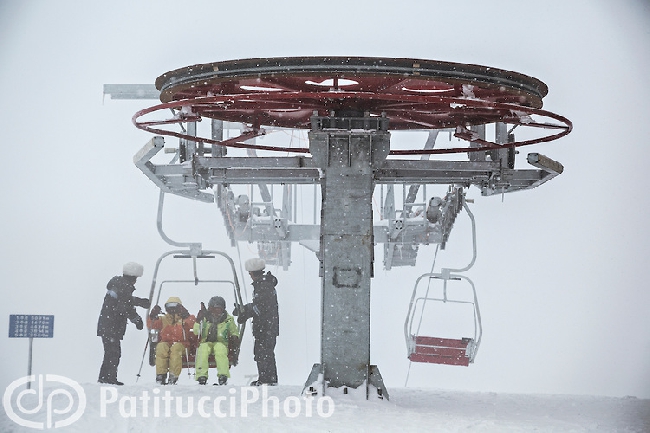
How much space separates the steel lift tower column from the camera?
654 cm

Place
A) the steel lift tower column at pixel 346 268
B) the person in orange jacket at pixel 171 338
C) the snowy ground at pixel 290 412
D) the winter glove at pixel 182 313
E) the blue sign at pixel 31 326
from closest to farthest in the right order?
the snowy ground at pixel 290 412 → the steel lift tower column at pixel 346 268 → the blue sign at pixel 31 326 → the person in orange jacket at pixel 171 338 → the winter glove at pixel 182 313

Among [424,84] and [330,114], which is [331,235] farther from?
[424,84]

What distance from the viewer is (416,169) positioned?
7.50 metres

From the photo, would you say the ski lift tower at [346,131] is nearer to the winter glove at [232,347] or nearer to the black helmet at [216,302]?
the black helmet at [216,302]

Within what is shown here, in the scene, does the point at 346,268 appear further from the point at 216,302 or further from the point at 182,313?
the point at 182,313

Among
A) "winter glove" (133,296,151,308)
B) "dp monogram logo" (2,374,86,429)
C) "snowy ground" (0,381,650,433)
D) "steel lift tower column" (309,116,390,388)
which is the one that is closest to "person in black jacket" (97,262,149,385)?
"winter glove" (133,296,151,308)

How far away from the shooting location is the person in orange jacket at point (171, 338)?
793 cm

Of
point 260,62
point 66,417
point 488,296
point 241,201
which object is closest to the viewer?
point 260,62

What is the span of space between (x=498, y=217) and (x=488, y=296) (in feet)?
20.3

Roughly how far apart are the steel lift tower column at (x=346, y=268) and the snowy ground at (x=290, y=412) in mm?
254

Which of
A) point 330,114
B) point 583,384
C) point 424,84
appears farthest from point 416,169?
point 583,384

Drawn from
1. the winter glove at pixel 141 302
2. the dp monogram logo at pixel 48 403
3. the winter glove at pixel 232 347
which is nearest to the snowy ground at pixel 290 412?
the dp monogram logo at pixel 48 403

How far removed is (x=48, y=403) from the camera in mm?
6250

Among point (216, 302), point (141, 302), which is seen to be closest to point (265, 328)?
point (216, 302)
